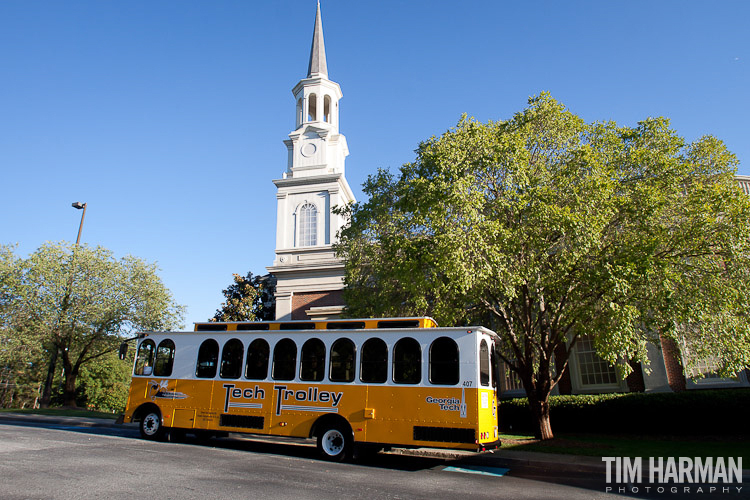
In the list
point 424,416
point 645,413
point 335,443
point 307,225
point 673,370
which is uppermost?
point 307,225

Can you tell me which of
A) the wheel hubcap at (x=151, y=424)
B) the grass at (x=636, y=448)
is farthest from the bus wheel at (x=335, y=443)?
the wheel hubcap at (x=151, y=424)

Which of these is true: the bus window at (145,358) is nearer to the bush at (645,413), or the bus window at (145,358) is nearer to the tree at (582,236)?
the tree at (582,236)

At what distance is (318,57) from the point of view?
36.1m

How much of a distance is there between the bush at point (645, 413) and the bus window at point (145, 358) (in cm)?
1446

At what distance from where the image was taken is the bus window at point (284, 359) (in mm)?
11578

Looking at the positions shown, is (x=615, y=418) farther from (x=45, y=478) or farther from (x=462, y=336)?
(x=45, y=478)

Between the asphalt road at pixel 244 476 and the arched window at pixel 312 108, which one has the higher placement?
the arched window at pixel 312 108

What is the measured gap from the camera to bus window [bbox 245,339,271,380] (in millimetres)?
11906

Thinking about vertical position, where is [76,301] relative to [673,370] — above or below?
above

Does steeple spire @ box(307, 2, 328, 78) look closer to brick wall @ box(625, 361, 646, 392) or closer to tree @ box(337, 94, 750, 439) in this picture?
Result: tree @ box(337, 94, 750, 439)

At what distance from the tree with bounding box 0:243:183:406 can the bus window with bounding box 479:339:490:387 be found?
25.2m

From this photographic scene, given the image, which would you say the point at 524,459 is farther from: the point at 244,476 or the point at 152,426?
the point at 152,426

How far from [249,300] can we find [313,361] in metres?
21.0

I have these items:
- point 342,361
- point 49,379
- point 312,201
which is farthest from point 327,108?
point 342,361
